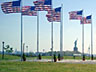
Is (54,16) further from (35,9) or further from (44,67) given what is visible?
(44,67)

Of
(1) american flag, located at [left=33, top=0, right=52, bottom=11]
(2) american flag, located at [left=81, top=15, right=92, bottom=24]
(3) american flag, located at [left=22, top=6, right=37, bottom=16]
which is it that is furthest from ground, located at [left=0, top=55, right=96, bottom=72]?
(2) american flag, located at [left=81, top=15, right=92, bottom=24]

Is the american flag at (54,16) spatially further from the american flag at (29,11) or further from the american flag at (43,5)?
the american flag at (29,11)

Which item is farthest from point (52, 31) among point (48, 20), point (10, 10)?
point (10, 10)

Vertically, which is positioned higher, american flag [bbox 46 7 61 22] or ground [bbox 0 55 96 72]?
american flag [bbox 46 7 61 22]

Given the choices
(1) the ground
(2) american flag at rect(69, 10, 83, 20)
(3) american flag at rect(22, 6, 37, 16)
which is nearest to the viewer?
(1) the ground

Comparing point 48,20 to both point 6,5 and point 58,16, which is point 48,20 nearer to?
point 58,16

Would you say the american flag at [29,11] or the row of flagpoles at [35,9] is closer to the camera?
the row of flagpoles at [35,9]

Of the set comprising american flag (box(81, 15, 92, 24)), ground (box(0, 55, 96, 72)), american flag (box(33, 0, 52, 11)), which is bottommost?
ground (box(0, 55, 96, 72))

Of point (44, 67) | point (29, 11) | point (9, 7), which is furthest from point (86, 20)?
point (44, 67)

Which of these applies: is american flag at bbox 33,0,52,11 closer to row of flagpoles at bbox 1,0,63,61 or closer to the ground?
row of flagpoles at bbox 1,0,63,61

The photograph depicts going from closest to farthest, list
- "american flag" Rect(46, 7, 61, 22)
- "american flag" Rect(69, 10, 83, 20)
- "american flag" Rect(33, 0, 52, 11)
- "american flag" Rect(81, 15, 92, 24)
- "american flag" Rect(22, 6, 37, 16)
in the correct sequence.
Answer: "american flag" Rect(33, 0, 52, 11), "american flag" Rect(22, 6, 37, 16), "american flag" Rect(46, 7, 61, 22), "american flag" Rect(69, 10, 83, 20), "american flag" Rect(81, 15, 92, 24)

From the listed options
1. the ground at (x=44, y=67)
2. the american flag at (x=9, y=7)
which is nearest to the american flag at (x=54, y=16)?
the american flag at (x=9, y=7)

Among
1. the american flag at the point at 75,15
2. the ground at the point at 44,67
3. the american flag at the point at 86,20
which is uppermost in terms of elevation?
the american flag at the point at 75,15

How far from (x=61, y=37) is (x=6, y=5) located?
59.4 feet
